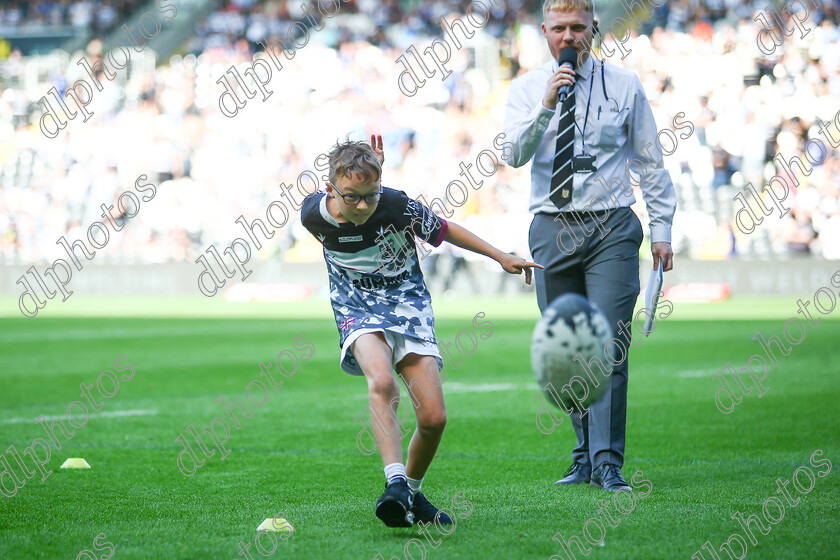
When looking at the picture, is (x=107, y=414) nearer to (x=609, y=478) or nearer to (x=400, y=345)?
(x=400, y=345)

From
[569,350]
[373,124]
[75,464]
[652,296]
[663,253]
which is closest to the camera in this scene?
[569,350]

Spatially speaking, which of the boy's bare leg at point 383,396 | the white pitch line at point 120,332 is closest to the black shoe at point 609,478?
the boy's bare leg at point 383,396

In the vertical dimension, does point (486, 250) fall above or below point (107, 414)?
above

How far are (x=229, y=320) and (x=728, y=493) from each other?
581 inches

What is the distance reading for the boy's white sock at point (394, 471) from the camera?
173 inches

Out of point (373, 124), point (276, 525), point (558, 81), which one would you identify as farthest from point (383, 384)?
point (373, 124)

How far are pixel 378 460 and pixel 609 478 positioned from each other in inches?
65.1

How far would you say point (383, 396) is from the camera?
4.52 metres

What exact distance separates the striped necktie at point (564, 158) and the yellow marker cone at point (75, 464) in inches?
120

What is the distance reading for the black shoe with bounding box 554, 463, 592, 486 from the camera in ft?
18.1

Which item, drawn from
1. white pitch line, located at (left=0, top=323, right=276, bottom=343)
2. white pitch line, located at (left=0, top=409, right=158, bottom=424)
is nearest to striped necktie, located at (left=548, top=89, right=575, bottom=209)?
white pitch line, located at (left=0, top=409, right=158, bottom=424)

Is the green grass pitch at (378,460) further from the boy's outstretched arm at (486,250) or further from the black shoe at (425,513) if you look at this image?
the boy's outstretched arm at (486,250)

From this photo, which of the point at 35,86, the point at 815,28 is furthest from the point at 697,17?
the point at 35,86

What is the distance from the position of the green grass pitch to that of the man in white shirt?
0.45 meters
